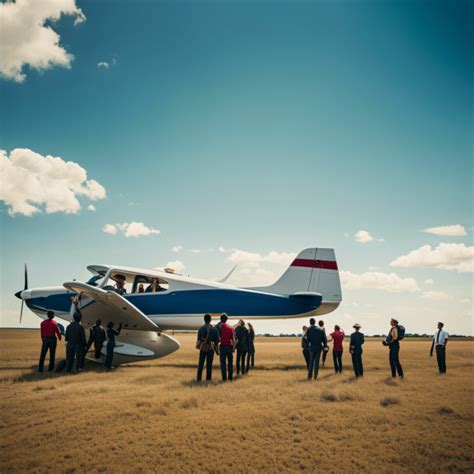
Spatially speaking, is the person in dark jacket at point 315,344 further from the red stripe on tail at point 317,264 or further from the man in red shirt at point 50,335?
the man in red shirt at point 50,335

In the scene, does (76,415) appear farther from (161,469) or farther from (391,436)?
(391,436)

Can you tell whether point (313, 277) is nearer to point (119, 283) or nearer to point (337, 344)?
point (337, 344)

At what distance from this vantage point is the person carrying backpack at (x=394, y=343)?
32.7ft

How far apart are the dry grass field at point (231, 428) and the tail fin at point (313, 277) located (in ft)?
17.9

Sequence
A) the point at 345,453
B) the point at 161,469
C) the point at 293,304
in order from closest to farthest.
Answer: the point at 161,469, the point at 345,453, the point at 293,304

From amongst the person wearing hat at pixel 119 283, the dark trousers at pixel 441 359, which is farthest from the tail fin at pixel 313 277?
the person wearing hat at pixel 119 283

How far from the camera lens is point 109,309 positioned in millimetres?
11422

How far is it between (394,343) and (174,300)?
6.92 metres

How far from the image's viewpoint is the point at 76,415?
532 centimetres

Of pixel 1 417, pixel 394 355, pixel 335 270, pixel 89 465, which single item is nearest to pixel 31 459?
pixel 89 465

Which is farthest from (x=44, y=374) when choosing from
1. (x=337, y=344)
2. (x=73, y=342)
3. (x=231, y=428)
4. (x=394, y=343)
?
(x=394, y=343)

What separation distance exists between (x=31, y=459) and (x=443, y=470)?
421cm

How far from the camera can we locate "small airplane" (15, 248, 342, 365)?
11.6m

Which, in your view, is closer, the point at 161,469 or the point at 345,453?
the point at 161,469
